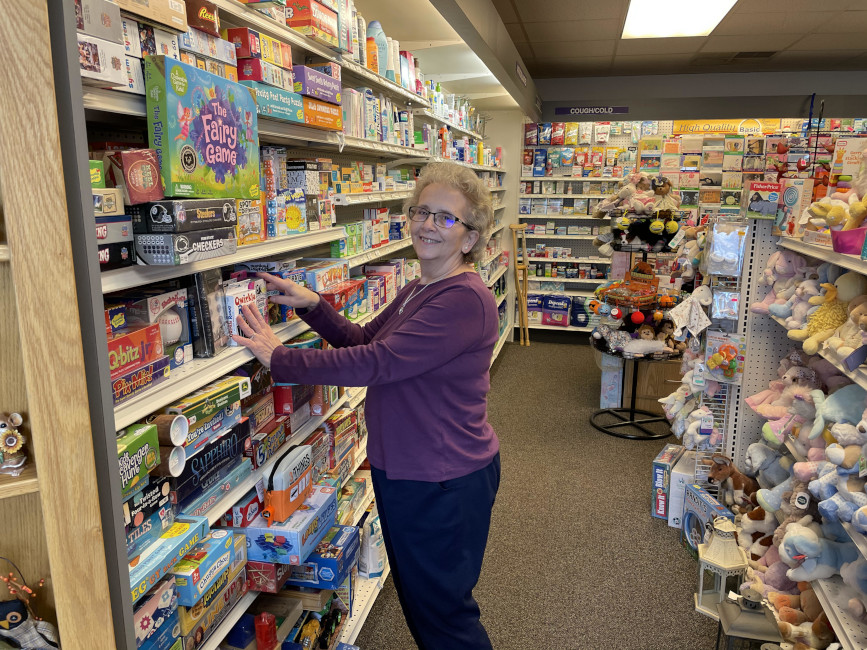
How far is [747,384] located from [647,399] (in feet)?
7.59

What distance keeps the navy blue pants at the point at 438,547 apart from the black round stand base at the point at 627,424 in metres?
3.25

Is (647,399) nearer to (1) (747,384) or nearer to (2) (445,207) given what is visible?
(1) (747,384)

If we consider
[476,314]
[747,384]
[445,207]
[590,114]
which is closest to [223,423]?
[476,314]

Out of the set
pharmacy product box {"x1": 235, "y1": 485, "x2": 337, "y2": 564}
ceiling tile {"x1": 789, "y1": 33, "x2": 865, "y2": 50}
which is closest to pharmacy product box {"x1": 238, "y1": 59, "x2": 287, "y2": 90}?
pharmacy product box {"x1": 235, "y1": 485, "x2": 337, "y2": 564}

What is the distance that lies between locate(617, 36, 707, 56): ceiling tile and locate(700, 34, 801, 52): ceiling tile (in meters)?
0.14

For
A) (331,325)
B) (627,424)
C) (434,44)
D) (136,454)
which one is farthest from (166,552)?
(627,424)

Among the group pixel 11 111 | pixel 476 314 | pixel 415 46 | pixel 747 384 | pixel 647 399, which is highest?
pixel 415 46

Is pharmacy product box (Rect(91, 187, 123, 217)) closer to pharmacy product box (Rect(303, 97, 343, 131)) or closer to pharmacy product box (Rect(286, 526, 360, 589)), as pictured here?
pharmacy product box (Rect(303, 97, 343, 131))

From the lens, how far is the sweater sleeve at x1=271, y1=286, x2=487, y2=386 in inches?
67.7

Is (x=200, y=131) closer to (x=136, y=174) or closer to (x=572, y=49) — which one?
(x=136, y=174)

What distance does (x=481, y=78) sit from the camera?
5324 millimetres

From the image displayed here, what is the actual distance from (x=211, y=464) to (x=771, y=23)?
7023 millimetres

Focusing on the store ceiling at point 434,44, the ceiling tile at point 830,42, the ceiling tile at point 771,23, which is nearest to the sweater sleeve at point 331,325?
the store ceiling at point 434,44

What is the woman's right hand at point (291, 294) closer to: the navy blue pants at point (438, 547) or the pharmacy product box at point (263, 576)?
the navy blue pants at point (438, 547)
